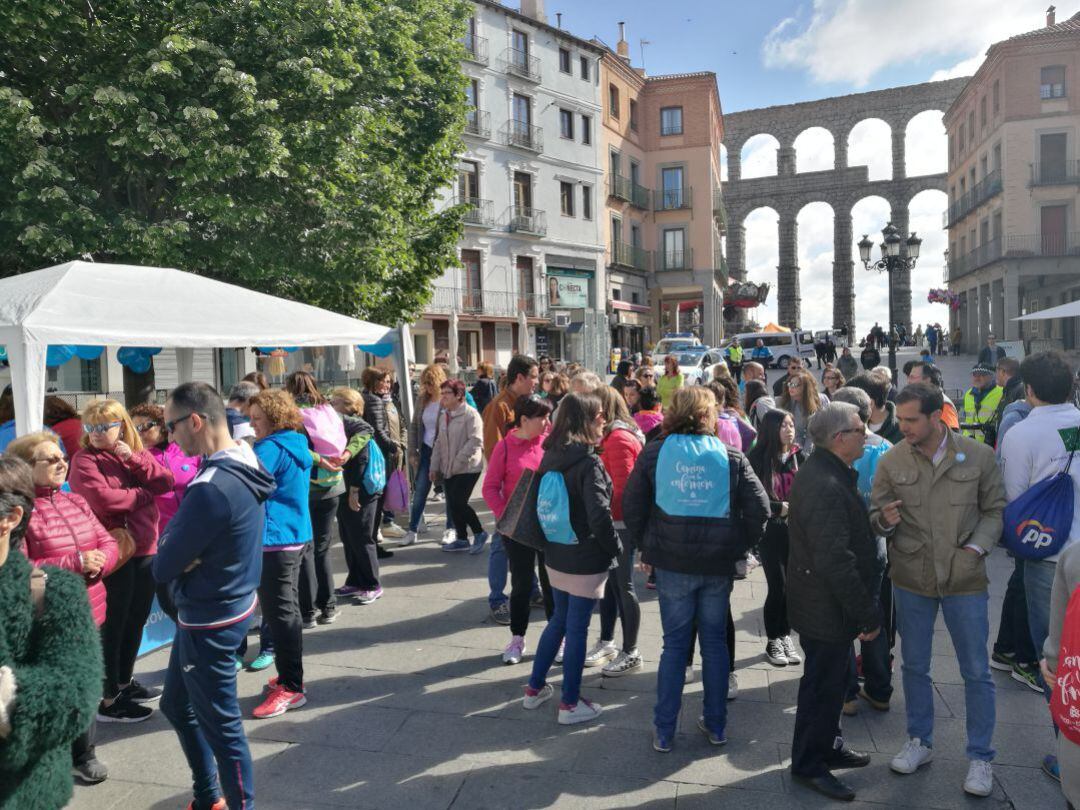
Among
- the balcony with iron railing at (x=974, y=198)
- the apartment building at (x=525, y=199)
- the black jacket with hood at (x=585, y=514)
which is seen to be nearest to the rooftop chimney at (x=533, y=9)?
the apartment building at (x=525, y=199)

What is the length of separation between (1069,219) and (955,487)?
38.7 m

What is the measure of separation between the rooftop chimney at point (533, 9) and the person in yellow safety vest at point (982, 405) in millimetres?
29930

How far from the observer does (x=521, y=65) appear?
31.5 meters

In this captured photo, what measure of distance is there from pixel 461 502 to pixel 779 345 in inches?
1241

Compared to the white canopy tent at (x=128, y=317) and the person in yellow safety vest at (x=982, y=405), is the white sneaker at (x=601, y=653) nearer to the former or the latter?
the white canopy tent at (x=128, y=317)

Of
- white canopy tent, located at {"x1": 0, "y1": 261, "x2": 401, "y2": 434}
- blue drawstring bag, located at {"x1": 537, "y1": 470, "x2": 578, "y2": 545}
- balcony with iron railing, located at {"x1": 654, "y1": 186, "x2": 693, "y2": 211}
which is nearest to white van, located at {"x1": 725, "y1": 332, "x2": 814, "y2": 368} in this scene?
balcony with iron railing, located at {"x1": 654, "y1": 186, "x2": 693, "y2": 211}

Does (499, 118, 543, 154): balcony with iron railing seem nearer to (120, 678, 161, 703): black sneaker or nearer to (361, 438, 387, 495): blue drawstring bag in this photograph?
(361, 438, 387, 495): blue drawstring bag

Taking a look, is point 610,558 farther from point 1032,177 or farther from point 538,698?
point 1032,177

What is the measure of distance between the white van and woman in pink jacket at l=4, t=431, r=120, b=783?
3405cm

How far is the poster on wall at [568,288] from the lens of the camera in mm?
33562

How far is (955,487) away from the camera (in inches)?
138

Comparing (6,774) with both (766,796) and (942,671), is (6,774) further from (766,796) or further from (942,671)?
(942,671)

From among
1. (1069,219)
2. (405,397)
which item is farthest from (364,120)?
(1069,219)

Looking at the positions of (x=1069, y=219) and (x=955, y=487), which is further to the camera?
(x=1069, y=219)
